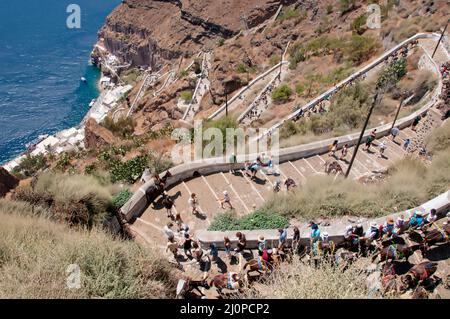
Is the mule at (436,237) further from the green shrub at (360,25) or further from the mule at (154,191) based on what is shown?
the green shrub at (360,25)

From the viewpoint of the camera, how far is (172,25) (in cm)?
8856

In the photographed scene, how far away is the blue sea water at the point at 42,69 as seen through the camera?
63125 millimetres

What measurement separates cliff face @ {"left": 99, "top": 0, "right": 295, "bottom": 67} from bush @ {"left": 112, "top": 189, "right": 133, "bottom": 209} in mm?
63081

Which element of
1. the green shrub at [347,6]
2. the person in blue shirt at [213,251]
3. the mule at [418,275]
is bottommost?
the person in blue shirt at [213,251]

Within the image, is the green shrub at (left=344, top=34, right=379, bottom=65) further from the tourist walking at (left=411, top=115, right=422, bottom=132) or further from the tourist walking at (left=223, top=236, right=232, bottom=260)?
the tourist walking at (left=223, top=236, right=232, bottom=260)

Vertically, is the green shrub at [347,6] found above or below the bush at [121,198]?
above

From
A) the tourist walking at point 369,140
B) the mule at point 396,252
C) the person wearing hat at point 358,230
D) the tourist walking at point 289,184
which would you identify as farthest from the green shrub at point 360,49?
the mule at point 396,252

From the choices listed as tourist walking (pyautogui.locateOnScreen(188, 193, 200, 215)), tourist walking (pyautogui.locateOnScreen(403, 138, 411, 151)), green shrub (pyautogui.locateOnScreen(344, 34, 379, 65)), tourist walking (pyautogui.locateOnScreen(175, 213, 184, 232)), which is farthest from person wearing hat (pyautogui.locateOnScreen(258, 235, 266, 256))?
green shrub (pyautogui.locateOnScreen(344, 34, 379, 65))

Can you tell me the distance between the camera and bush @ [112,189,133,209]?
34.3 ft

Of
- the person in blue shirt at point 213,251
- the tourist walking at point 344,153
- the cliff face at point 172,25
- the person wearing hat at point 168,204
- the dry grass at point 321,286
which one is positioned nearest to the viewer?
the dry grass at point 321,286

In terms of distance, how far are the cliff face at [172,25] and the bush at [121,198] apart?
6308 centimetres

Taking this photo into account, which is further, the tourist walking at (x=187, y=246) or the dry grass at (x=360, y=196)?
the dry grass at (x=360, y=196)

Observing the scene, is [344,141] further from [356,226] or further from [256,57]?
[256,57]
